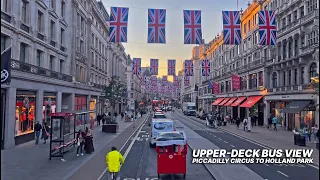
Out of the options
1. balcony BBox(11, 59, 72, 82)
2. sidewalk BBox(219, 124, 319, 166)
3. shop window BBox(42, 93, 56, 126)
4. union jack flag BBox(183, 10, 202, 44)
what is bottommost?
sidewalk BBox(219, 124, 319, 166)

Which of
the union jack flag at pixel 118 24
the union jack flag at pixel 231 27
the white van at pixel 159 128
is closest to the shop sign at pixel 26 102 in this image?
the union jack flag at pixel 118 24

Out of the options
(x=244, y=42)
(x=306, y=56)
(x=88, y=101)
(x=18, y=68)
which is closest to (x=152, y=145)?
(x=18, y=68)

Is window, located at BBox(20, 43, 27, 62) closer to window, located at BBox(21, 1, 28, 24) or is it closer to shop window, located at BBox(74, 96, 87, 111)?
window, located at BBox(21, 1, 28, 24)

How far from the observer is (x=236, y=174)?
13.9 m

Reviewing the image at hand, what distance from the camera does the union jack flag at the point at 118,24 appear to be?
22984mm

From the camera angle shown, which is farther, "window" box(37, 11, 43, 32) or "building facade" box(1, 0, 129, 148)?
"window" box(37, 11, 43, 32)

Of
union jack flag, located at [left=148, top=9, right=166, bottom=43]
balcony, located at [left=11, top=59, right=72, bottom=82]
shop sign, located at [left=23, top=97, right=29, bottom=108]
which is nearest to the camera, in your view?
balcony, located at [left=11, top=59, right=72, bottom=82]

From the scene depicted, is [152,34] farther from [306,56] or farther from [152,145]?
[306,56]

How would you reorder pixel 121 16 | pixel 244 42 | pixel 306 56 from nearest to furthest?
pixel 121 16 < pixel 306 56 < pixel 244 42

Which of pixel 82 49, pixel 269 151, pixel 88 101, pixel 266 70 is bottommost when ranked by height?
pixel 269 151

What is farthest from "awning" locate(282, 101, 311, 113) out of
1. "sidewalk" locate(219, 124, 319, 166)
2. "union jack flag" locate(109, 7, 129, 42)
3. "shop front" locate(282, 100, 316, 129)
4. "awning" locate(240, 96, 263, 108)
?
"union jack flag" locate(109, 7, 129, 42)

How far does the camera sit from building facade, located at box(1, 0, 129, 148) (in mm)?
21772

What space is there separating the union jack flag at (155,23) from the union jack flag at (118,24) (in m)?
2.01

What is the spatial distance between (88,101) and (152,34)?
26.9 metres
